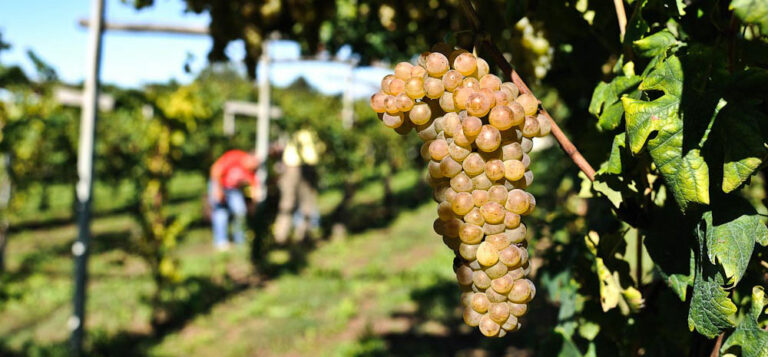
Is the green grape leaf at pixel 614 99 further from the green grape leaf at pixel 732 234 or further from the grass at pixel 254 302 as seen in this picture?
the grass at pixel 254 302

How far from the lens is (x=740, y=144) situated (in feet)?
2.65

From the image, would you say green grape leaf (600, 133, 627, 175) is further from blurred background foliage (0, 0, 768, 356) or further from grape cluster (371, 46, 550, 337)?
grape cluster (371, 46, 550, 337)

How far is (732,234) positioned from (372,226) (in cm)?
1002

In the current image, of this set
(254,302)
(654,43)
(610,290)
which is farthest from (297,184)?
(654,43)

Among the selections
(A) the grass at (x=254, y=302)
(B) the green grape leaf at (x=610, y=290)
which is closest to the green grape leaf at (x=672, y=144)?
(B) the green grape leaf at (x=610, y=290)

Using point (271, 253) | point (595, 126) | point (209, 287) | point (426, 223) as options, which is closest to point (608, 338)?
point (595, 126)

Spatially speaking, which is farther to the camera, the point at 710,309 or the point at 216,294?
the point at 216,294

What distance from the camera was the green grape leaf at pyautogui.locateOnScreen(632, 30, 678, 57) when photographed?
3.08 feet

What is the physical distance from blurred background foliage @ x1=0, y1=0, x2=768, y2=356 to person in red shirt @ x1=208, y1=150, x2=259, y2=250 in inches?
16.2

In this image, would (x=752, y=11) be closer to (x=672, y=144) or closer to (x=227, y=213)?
(x=672, y=144)

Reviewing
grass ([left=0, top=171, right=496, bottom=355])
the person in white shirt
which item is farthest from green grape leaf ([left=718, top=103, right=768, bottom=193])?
the person in white shirt

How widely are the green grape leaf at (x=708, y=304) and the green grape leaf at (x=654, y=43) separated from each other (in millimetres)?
274

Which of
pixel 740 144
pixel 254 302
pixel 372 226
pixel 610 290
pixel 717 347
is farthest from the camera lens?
pixel 372 226

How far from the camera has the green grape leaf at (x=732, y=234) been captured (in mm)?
847
